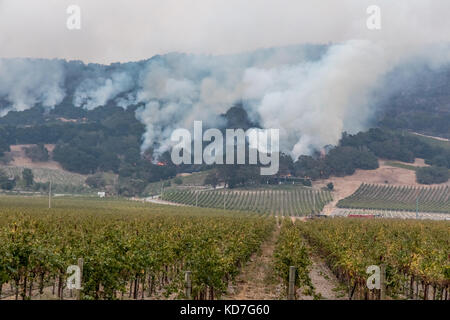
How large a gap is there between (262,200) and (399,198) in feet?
129

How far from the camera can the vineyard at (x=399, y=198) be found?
126375mm

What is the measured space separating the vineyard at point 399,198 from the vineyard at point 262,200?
27.3 ft

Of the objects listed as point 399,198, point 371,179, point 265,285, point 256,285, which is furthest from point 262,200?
point 265,285

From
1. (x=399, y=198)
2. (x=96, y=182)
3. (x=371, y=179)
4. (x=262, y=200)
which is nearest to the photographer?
(x=262, y=200)

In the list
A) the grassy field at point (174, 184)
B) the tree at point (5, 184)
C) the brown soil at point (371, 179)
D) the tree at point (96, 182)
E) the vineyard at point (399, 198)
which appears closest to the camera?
the vineyard at point (399, 198)

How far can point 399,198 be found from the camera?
140875mm

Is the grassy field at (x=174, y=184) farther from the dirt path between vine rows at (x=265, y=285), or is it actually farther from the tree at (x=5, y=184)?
the dirt path between vine rows at (x=265, y=285)

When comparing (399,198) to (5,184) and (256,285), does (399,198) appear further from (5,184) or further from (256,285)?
(256,285)

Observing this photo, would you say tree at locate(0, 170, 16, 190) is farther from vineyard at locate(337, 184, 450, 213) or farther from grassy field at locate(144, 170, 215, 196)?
vineyard at locate(337, 184, 450, 213)

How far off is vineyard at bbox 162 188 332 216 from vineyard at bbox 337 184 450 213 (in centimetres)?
831

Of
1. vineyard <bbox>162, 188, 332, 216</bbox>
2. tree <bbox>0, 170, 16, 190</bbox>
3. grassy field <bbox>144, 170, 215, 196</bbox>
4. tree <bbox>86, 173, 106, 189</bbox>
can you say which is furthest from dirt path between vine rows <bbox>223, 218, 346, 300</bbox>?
tree <bbox>86, 173, 106, 189</bbox>

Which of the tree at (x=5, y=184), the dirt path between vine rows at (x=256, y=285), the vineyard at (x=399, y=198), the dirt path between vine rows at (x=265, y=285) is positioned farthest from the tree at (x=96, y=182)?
the dirt path between vine rows at (x=256, y=285)
